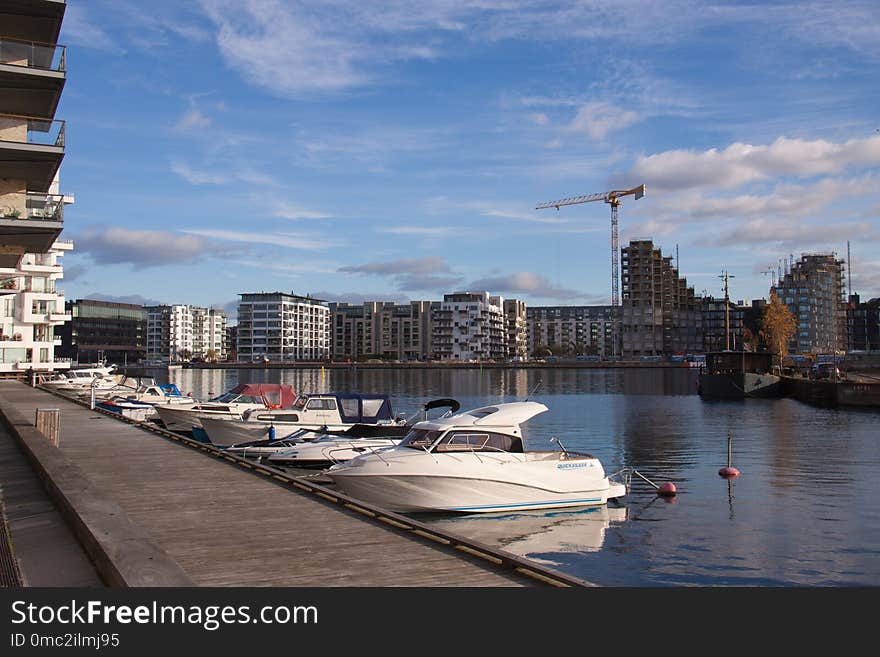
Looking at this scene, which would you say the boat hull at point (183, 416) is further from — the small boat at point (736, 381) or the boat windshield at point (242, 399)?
the small boat at point (736, 381)

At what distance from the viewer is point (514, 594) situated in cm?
1028

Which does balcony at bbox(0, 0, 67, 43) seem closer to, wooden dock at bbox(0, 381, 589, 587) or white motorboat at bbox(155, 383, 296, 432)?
white motorboat at bbox(155, 383, 296, 432)

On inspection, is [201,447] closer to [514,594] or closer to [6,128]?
[6,128]

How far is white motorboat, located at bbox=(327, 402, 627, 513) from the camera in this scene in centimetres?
2333

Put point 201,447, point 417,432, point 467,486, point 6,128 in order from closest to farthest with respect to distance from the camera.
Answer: point 467,486, point 417,432, point 201,447, point 6,128

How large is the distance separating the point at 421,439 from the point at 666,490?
1044cm

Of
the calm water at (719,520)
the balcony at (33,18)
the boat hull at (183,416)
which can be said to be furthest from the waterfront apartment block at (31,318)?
the calm water at (719,520)

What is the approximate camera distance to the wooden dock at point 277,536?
37.7 ft

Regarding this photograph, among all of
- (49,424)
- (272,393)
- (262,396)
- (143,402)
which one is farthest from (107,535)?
(143,402)

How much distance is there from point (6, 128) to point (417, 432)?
24.5 m

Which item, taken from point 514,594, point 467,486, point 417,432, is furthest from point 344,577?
point 417,432

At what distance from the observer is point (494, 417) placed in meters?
27.2

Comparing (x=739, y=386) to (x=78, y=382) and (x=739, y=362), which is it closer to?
(x=739, y=362)

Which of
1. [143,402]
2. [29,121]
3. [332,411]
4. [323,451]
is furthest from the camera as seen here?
[143,402]
